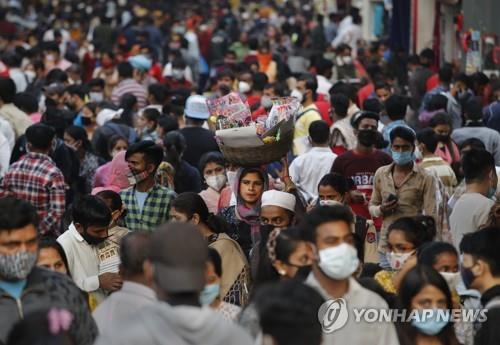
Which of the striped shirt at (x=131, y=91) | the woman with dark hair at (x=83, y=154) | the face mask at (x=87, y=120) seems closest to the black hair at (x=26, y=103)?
the face mask at (x=87, y=120)

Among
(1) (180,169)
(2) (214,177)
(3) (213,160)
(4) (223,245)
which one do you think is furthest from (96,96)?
(4) (223,245)

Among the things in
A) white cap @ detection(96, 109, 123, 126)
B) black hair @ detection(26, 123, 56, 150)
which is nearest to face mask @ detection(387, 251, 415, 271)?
black hair @ detection(26, 123, 56, 150)

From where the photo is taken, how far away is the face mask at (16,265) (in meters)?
6.43

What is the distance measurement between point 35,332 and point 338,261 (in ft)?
4.91

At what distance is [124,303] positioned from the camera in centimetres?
653

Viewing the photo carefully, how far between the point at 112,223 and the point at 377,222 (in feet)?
8.15

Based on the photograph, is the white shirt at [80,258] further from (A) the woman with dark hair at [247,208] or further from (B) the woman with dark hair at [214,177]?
(B) the woman with dark hair at [214,177]

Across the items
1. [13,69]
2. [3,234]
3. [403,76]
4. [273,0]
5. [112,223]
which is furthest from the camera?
[273,0]

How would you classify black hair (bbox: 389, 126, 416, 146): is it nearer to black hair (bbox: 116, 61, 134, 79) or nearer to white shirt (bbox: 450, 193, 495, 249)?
white shirt (bbox: 450, 193, 495, 249)

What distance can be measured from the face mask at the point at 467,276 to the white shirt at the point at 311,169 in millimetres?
4169

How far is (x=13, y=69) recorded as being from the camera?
792 inches

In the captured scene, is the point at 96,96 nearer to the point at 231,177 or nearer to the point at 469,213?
the point at 231,177

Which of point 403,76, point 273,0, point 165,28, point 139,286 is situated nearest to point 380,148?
point 139,286

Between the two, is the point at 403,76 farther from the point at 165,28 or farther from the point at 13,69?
the point at 165,28
